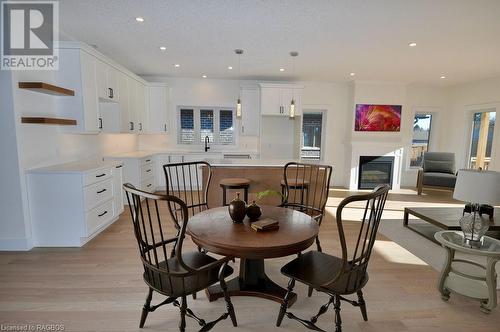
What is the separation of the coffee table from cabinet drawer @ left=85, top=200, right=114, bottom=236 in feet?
13.7

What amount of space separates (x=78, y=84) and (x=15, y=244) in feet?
6.70

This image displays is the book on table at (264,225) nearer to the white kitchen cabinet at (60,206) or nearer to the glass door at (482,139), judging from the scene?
the white kitchen cabinet at (60,206)

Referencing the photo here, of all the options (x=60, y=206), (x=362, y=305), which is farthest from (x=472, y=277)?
(x=60, y=206)

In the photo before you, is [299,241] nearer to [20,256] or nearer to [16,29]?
[20,256]

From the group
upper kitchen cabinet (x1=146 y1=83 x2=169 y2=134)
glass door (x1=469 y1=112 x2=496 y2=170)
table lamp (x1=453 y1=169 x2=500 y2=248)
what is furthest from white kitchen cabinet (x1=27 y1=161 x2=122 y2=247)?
glass door (x1=469 y1=112 x2=496 y2=170)

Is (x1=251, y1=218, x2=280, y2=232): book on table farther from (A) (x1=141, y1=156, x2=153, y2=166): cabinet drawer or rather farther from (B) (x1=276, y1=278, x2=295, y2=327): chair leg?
(A) (x1=141, y1=156, x2=153, y2=166): cabinet drawer

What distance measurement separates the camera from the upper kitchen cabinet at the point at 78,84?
348 centimetres

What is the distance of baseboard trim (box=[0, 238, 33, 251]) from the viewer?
2967 mm

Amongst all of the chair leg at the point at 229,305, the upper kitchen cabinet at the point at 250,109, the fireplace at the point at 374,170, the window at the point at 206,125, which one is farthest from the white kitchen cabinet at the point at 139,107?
the fireplace at the point at 374,170

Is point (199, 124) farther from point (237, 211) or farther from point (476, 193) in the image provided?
point (476, 193)

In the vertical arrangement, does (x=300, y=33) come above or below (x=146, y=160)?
above

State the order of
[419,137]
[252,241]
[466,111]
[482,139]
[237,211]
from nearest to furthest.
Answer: [252,241] → [237,211] → [482,139] → [466,111] → [419,137]

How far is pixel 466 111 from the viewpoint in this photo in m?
6.41

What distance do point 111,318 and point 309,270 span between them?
4.84ft
